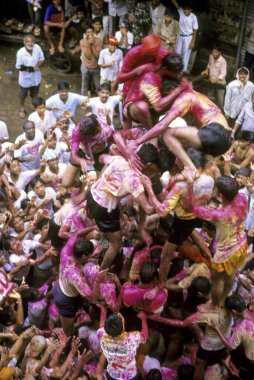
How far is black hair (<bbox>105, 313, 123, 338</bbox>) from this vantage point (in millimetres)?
4715

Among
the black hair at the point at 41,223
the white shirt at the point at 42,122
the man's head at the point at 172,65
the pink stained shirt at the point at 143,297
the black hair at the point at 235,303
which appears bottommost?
the black hair at the point at 41,223

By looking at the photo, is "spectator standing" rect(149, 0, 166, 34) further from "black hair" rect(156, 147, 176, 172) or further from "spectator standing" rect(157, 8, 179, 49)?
"black hair" rect(156, 147, 176, 172)

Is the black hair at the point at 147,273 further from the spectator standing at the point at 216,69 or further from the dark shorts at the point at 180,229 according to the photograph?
the spectator standing at the point at 216,69

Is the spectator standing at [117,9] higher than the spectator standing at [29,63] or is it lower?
higher

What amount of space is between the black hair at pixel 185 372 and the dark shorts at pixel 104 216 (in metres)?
1.37

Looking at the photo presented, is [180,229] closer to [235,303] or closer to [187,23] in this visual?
[235,303]

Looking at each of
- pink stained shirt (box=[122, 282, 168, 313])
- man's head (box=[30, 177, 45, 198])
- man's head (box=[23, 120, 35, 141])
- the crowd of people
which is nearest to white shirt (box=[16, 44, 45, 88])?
man's head (box=[23, 120, 35, 141])

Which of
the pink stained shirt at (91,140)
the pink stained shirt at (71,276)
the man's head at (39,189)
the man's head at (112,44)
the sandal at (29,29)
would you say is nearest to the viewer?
the pink stained shirt at (71,276)

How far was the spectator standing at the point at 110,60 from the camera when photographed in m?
9.91

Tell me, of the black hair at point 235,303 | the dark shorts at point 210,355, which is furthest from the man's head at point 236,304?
the dark shorts at point 210,355

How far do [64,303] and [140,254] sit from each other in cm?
85

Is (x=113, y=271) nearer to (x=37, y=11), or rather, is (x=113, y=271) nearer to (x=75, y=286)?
(x=75, y=286)

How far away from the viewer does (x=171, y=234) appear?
5230 mm

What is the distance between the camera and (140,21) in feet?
36.2
